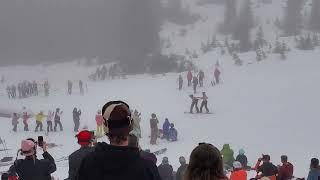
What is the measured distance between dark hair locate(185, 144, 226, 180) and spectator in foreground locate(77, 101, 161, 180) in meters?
0.29

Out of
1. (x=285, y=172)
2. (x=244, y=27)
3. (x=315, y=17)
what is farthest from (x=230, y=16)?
(x=285, y=172)

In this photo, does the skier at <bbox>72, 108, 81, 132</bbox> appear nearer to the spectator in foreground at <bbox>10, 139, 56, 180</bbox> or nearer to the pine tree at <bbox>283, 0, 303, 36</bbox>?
the spectator in foreground at <bbox>10, 139, 56, 180</bbox>

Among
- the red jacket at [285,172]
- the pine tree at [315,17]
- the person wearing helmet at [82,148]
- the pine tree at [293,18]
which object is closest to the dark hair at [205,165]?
the person wearing helmet at [82,148]

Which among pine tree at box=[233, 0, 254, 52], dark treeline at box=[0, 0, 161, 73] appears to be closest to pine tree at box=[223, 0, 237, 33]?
pine tree at box=[233, 0, 254, 52]

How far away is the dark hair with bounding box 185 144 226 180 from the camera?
9.80 ft

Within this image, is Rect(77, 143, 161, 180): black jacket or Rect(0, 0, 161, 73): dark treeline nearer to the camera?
Rect(77, 143, 161, 180): black jacket

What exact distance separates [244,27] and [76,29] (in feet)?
62.2

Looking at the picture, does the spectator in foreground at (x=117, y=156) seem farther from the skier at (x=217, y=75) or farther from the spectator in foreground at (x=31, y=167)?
the skier at (x=217, y=75)

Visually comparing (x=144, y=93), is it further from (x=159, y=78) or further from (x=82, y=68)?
(x=82, y=68)

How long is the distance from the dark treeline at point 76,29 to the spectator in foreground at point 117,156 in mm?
42119

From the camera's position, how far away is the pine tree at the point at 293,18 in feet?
144

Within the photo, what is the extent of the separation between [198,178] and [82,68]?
44.5 metres

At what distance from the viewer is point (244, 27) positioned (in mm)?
45062

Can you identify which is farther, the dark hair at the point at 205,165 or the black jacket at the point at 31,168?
the black jacket at the point at 31,168
